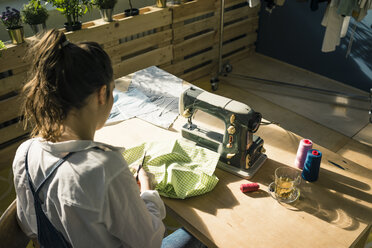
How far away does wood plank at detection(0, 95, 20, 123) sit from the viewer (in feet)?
9.17

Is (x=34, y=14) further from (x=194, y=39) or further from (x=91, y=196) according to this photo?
(x=91, y=196)

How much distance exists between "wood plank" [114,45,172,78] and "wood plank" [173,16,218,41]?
157mm

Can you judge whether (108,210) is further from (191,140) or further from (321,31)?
(321,31)

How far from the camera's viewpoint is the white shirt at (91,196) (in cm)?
104

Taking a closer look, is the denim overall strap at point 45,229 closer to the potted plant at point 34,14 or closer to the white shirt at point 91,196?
the white shirt at point 91,196

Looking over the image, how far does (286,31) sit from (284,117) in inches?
54.6

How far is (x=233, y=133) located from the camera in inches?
62.1

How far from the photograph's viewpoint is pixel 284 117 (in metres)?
3.51

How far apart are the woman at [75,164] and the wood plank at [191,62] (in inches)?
109

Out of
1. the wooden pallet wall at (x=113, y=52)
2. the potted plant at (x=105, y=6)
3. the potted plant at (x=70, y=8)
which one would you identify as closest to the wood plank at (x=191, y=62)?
the wooden pallet wall at (x=113, y=52)

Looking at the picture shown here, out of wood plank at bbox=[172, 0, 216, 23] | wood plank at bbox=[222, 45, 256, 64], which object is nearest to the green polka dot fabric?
wood plank at bbox=[172, 0, 216, 23]

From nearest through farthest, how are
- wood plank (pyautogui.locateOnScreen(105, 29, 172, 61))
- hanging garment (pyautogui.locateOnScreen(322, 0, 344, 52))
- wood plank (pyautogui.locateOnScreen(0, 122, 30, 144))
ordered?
1. wood plank (pyautogui.locateOnScreen(0, 122, 30, 144))
2. hanging garment (pyautogui.locateOnScreen(322, 0, 344, 52))
3. wood plank (pyautogui.locateOnScreen(105, 29, 172, 61))

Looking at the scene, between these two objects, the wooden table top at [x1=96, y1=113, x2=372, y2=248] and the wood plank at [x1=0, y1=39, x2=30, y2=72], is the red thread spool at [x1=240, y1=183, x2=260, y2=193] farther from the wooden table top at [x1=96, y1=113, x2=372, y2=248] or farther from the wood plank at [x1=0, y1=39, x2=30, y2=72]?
the wood plank at [x1=0, y1=39, x2=30, y2=72]

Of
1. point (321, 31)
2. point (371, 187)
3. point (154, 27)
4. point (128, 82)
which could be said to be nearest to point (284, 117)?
point (321, 31)
